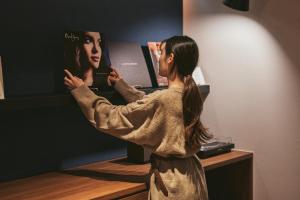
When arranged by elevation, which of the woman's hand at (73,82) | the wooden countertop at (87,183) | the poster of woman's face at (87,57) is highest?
the poster of woman's face at (87,57)

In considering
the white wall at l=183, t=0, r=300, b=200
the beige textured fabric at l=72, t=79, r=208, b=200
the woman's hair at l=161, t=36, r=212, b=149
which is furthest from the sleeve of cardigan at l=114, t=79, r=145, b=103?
the white wall at l=183, t=0, r=300, b=200

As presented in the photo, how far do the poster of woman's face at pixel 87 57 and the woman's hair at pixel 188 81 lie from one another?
490 mm

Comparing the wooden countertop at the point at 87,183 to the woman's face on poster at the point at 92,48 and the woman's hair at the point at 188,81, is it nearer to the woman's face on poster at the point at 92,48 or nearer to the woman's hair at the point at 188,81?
the woman's hair at the point at 188,81

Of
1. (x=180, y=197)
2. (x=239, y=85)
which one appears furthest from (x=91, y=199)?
(x=239, y=85)

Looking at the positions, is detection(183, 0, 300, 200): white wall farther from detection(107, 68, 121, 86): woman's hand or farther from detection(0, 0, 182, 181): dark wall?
detection(107, 68, 121, 86): woman's hand

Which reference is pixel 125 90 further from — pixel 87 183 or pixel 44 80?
pixel 87 183

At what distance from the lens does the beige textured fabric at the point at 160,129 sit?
69.1 inches

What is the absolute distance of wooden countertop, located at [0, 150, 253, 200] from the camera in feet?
5.70

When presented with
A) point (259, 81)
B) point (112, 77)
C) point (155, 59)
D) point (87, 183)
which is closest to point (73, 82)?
point (112, 77)

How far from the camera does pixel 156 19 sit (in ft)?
8.93

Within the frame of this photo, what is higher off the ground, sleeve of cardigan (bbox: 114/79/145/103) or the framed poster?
the framed poster

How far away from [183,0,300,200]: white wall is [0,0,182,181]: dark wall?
0.65m

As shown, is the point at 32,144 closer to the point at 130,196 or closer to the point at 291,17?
the point at 130,196

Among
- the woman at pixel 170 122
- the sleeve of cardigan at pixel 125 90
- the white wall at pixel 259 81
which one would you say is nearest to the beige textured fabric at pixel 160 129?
the woman at pixel 170 122
